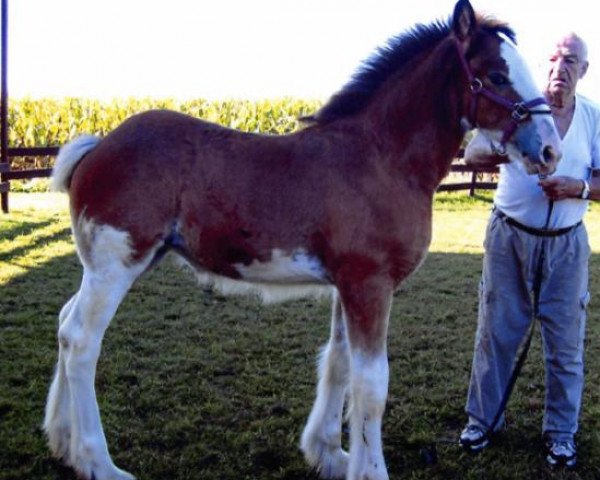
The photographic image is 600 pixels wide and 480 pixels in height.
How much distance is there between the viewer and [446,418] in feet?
12.4

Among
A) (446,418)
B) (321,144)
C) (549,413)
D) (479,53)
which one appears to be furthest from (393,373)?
(479,53)

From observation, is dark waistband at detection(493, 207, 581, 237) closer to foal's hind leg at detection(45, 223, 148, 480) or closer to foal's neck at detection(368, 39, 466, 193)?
foal's neck at detection(368, 39, 466, 193)

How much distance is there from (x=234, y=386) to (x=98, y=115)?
43.9 ft

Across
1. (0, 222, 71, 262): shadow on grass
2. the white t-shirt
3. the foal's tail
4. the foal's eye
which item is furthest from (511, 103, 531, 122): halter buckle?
(0, 222, 71, 262): shadow on grass

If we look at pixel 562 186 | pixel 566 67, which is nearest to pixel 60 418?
pixel 562 186

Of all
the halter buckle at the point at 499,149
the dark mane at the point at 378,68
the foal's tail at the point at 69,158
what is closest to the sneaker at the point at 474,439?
the halter buckle at the point at 499,149

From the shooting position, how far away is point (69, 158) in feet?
9.86

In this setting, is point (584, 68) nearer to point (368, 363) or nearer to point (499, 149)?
point (499, 149)

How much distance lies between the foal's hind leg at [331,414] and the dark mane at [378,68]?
2.96 feet

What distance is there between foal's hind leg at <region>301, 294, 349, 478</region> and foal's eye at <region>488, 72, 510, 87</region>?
123 cm

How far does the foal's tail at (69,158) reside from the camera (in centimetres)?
301

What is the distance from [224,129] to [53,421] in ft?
5.32

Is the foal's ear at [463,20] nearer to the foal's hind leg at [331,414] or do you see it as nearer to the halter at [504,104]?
the halter at [504,104]

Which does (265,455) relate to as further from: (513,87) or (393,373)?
(513,87)
